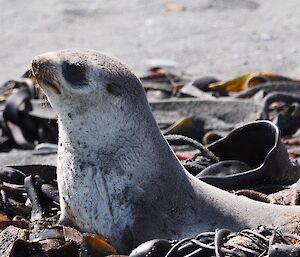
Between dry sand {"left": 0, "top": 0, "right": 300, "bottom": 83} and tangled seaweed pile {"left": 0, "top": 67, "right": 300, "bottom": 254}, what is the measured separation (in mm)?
1386

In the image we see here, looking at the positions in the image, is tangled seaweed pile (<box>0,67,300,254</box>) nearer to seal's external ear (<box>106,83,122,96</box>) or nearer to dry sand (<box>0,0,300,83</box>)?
seal's external ear (<box>106,83,122,96</box>)

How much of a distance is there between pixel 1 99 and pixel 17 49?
2.65 m

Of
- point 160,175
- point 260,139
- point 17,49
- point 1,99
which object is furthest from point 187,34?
point 160,175

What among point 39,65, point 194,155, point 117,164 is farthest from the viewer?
point 194,155

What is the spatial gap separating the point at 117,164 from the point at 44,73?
476 millimetres

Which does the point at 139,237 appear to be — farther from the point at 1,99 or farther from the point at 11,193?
the point at 1,99

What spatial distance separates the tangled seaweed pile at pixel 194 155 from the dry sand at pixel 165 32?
139 cm

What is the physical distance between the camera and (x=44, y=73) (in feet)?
14.2

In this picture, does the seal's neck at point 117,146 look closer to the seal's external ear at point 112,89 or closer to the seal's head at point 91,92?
the seal's head at point 91,92

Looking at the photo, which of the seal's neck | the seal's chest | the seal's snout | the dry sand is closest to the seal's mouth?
the seal's snout

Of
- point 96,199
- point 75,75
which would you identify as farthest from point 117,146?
point 75,75

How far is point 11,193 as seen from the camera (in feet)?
17.3

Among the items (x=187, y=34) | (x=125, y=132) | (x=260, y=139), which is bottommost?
(x=187, y=34)

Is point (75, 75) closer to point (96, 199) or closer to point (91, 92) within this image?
point (91, 92)
